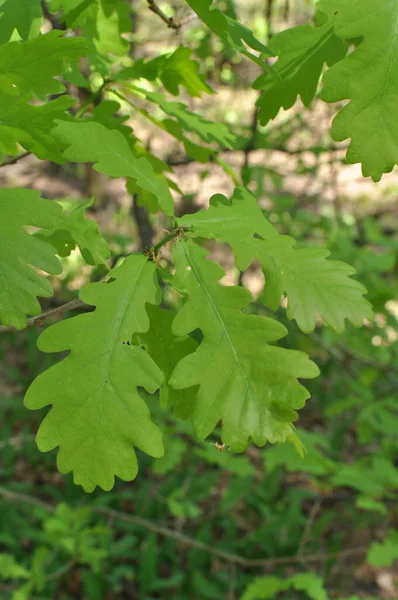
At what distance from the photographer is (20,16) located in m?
1.03

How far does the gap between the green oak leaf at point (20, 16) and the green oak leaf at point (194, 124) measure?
0.94 feet

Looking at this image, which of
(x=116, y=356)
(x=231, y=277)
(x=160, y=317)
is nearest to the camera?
(x=116, y=356)

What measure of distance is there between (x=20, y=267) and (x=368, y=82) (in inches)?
24.0

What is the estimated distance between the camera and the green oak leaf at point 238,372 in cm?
82

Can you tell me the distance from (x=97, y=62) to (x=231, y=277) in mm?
4752

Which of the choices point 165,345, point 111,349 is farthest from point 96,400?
point 165,345

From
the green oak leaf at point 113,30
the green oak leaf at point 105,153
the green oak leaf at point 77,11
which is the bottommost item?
the green oak leaf at point 105,153

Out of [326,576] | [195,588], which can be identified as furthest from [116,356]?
[326,576]

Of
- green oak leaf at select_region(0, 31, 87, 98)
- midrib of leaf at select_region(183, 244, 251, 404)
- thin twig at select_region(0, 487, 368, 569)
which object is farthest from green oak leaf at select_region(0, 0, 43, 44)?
thin twig at select_region(0, 487, 368, 569)

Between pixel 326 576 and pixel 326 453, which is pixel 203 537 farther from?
pixel 326 453

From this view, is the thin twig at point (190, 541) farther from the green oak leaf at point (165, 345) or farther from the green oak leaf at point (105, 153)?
the green oak leaf at point (105, 153)

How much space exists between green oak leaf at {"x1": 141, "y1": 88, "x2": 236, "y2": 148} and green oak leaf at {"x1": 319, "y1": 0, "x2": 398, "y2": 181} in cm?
36

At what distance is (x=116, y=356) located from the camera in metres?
0.84

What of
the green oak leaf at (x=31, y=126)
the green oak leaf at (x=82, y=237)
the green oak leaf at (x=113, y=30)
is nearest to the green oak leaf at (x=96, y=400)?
the green oak leaf at (x=82, y=237)
